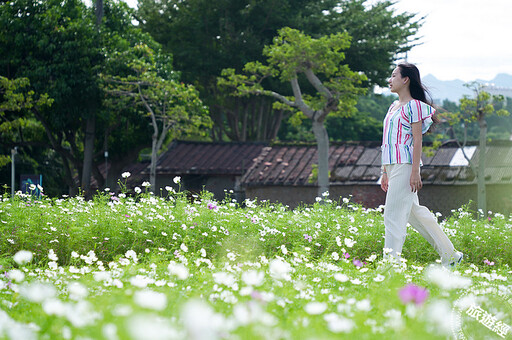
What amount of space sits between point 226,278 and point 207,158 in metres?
22.4

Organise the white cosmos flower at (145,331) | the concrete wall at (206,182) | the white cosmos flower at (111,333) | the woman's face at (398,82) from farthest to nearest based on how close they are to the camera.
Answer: the concrete wall at (206,182) → the woman's face at (398,82) → the white cosmos flower at (111,333) → the white cosmos flower at (145,331)

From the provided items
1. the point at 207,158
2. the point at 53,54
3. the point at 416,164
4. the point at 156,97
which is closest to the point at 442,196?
the point at 207,158

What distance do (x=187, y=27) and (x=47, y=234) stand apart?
2338cm

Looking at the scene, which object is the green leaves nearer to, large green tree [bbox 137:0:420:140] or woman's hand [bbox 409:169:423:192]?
large green tree [bbox 137:0:420:140]

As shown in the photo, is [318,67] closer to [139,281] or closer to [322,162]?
[322,162]

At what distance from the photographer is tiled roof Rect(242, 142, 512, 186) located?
19.2 metres

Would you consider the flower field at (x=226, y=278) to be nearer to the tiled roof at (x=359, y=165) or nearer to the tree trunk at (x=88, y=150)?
the tiled roof at (x=359, y=165)

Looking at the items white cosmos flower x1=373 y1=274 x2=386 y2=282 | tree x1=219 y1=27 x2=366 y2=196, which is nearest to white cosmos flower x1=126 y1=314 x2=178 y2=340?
white cosmos flower x1=373 y1=274 x2=386 y2=282

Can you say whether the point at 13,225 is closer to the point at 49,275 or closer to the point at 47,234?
the point at 47,234

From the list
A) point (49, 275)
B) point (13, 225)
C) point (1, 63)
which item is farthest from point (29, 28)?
point (49, 275)

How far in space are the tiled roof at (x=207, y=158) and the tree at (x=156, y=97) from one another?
1.19 m

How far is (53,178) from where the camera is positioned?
29.1 m

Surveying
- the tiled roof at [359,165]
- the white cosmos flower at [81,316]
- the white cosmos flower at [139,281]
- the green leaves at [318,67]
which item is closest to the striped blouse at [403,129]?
the white cosmos flower at [139,281]

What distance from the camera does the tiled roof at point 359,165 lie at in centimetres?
1925
